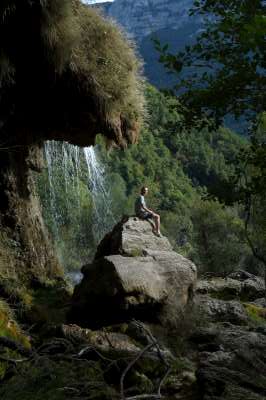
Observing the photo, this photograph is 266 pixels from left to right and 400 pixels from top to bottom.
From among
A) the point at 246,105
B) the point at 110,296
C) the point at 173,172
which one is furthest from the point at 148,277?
the point at 173,172

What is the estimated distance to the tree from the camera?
5417mm

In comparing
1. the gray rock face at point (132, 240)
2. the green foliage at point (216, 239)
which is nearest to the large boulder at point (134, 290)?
the gray rock face at point (132, 240)

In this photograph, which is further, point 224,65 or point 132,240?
point 132,240

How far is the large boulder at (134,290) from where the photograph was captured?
364 inches

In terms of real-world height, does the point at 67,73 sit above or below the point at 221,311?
above

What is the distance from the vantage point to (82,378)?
376cm

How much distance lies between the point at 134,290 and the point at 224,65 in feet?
14.7

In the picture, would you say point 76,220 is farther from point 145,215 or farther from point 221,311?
point 221,311

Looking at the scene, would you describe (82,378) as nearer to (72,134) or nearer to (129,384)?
(129,384)

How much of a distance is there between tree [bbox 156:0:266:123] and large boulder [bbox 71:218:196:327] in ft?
12.3

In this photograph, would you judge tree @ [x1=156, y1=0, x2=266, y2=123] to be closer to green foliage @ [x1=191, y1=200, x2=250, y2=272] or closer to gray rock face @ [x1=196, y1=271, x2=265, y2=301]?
gray rock face @ [x1=196, y1=271, x2=265, y2=301]

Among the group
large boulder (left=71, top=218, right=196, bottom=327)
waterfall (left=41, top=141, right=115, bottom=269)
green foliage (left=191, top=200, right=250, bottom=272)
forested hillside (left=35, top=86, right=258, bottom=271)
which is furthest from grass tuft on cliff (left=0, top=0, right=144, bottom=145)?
green foliage (left=191, top=200, right=250, bottom=272)

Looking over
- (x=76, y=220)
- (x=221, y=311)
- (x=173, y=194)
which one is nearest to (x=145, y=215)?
(x=221, y=311)

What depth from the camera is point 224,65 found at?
6105 millimetres
